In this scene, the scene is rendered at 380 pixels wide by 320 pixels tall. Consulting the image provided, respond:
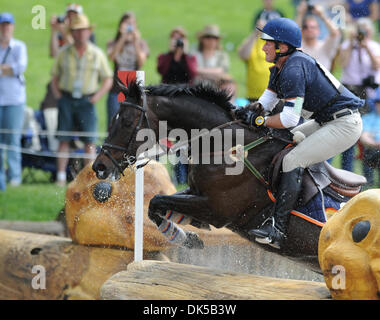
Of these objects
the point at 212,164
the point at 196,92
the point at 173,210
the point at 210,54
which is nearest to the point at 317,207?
the point at 212,164

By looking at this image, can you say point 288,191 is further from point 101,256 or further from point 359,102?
point 101,256

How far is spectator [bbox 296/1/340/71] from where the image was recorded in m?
9.05

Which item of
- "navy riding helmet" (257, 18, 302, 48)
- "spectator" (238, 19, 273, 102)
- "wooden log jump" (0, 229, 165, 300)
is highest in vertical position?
"navy riding helmet" (257, 18, 302, 48)

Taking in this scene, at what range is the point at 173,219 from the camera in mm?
5934

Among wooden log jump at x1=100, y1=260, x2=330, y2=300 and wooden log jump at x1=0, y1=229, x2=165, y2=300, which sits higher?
wooden log jump at x1=100, y1=260, x2=330, y2=300

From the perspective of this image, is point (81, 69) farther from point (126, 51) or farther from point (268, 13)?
point (268, 13)

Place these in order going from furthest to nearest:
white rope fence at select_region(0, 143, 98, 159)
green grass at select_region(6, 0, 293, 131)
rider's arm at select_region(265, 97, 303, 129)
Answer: green grass at select_region(6, 0, 293, 131) → white rope fence at select_region(0, 143, 98, 159) → rider's arm at select_region(265, 97, 303, 129)

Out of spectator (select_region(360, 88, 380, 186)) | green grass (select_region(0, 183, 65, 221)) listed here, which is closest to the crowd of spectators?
spectator (select_region(360, 88, 380, 186))

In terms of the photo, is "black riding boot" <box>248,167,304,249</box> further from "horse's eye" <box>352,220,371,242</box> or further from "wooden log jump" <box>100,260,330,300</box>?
"horse's eye" <box>352,220,371,242</box>

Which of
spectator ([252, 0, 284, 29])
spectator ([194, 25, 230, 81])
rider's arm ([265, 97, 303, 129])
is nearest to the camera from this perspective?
rider's arm ([265, 97, 303, 129])

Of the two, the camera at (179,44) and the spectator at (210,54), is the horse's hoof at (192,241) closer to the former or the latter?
the camera at (179,44)

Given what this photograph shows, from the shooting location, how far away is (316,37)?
362 inches
